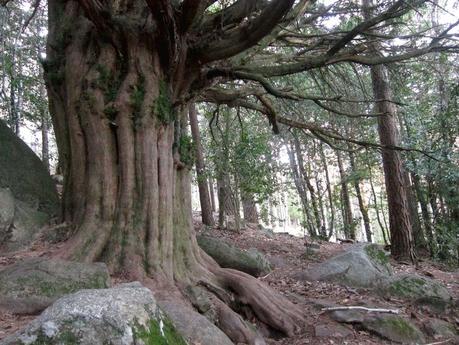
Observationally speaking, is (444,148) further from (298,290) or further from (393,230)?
(298,290)

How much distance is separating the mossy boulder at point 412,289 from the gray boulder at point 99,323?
4.38m

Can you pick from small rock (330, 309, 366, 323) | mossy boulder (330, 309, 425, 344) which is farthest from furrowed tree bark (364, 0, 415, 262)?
small rock (330, 309, 366, 323)

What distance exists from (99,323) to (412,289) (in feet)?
17.0

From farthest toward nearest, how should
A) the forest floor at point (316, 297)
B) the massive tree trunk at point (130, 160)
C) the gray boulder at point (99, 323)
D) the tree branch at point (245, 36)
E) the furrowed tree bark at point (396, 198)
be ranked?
the furrowed tree bark at point (396, 198) < the massive tree trunk at point (130, 160) < the forest floor at point (316, 297) < the tree branch at point (245, 36) < the gray boulder at point (99, 323)

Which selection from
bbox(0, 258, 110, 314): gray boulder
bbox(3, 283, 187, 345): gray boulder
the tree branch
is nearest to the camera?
bbox(3, 283, 187, 345): gray boulder

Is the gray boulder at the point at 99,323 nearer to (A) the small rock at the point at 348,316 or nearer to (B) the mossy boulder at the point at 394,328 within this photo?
(A) the small rock at the point at 348,316

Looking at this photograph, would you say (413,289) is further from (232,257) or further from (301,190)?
(301,190)

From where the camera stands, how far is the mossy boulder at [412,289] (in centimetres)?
598

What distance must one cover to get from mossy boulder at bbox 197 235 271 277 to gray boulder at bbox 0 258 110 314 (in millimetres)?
2742

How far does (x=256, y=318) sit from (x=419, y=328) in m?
2.06

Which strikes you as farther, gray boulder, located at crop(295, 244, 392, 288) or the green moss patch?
gray boulder, located at crop(295, 244, 392, 288)

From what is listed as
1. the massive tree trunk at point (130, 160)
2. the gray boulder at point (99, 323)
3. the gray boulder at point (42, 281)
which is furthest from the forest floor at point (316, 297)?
the gray boulder at point (99, 323)

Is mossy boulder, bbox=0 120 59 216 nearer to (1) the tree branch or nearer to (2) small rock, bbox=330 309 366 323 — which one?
(1) the tree branch

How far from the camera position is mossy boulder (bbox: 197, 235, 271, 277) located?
675 cm
